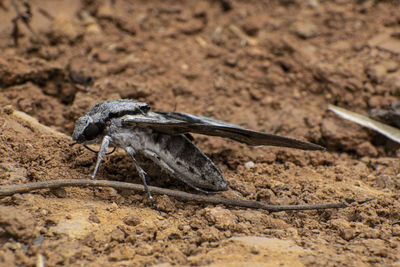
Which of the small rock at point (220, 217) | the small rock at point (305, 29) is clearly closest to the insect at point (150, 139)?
the small rock at point (220, 217)

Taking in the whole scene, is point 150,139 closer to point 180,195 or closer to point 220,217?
point 180,195

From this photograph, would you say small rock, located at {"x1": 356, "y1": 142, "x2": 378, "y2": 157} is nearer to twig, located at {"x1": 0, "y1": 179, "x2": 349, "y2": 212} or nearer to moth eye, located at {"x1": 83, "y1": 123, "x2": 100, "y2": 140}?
twig, located at {"x1": 0, "y1": 179, "x2": 349, "y2": 212}

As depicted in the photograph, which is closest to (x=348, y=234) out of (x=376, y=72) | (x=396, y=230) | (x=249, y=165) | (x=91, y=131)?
(x=396, y=230)

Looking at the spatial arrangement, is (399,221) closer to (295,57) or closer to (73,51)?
(295,57)

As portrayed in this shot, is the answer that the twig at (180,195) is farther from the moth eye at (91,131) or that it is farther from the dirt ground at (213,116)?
the moth eye at (91,131)

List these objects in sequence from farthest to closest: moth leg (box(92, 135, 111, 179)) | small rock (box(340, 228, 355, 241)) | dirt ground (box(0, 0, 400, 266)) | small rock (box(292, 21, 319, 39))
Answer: small rock (box(292, 21, 319, 39)), moth leg (box(92, 135, 111, 179)), small rock (box(340, 228, 355, 241)), dirt ground (box(0, 0, 400, 266))

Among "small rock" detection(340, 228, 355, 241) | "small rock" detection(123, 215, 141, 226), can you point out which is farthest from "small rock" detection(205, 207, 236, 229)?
"small rock" detection(340, 228, 355, 241)

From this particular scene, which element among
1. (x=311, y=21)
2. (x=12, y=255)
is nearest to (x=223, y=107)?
(x=311, y=21)
